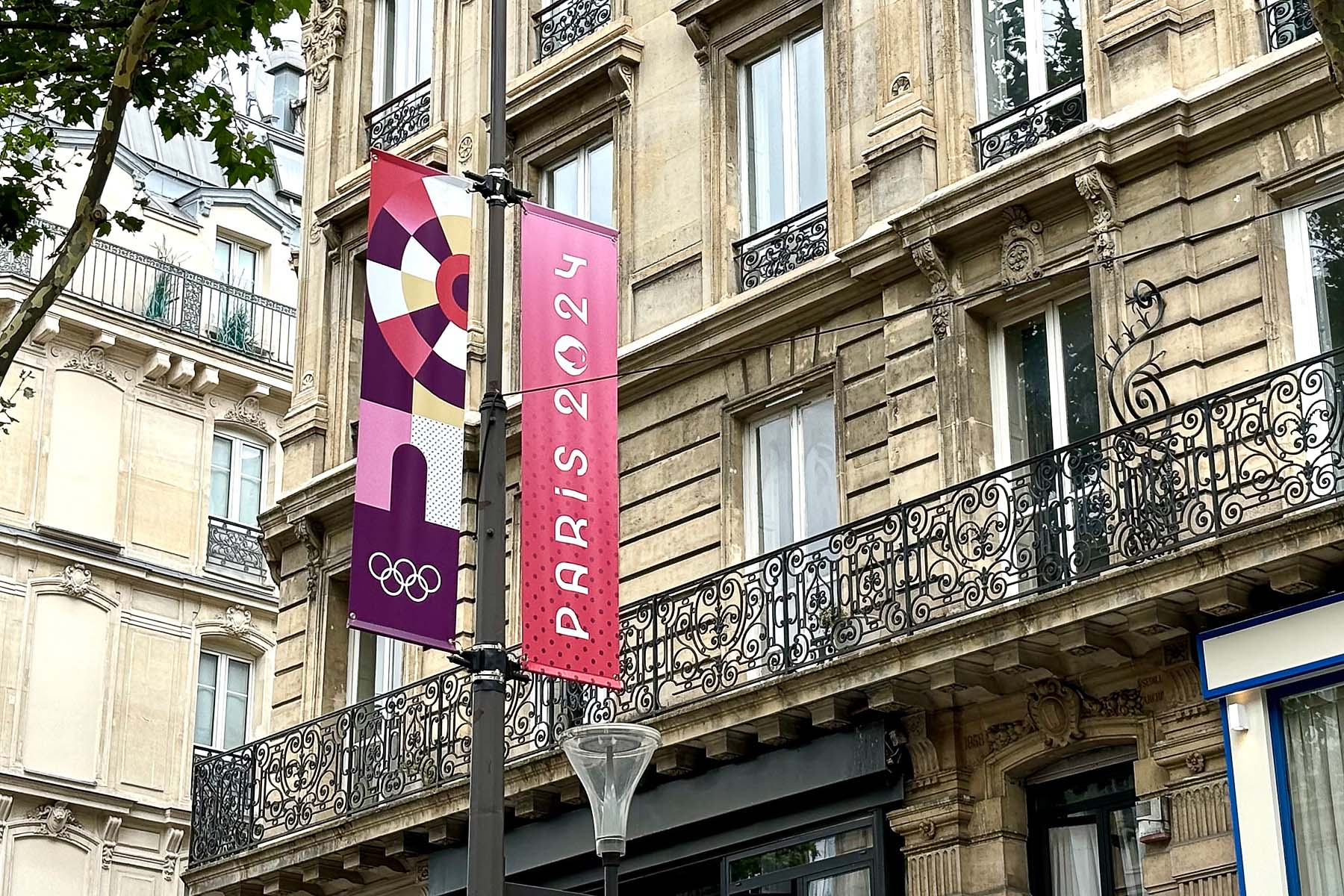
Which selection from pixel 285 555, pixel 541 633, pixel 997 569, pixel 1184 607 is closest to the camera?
pixel 541 633

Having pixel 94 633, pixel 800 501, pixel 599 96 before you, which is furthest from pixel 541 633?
pixel 94 633

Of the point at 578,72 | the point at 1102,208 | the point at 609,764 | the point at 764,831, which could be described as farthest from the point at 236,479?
the point at 609,764

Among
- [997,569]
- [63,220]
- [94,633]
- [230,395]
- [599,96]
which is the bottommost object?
[997,569]

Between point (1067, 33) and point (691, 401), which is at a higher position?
point (1067, 33)

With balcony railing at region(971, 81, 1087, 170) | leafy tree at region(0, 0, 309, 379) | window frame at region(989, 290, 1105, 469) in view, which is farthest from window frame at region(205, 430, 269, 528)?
window frame at region(989, 290, 1105, 469)

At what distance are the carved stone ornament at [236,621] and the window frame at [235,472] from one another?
61.1 inches

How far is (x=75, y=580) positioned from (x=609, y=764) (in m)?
21.9

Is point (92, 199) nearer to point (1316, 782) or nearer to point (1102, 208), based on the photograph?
point (1102, 208)

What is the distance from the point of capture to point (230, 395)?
35.2 metres

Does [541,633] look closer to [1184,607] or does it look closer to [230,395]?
[1184,607]

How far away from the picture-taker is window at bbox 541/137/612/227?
867 inches

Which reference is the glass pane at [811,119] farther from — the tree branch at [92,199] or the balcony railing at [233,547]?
the balcony railing at [233,547]

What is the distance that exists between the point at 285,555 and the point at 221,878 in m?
3.98

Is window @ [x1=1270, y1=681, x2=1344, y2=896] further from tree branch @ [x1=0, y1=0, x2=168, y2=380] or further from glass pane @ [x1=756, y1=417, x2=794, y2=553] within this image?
tree branch @ [x1=0, y1=0, x2=168, y2=380]
